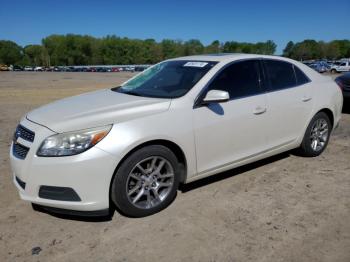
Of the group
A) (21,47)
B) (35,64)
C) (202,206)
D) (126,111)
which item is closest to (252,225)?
(202,206)

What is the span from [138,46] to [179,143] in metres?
147

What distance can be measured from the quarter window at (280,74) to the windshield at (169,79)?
2.94 ft

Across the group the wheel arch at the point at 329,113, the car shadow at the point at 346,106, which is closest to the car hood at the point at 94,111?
the wheel arch at the point at 329,113

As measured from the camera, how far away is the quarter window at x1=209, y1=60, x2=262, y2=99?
4.18 m

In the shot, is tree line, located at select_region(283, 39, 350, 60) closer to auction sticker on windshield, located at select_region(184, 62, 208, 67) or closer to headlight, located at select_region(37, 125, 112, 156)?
auction sticker on windshield, located at select_region(184, 62, 208, 67)

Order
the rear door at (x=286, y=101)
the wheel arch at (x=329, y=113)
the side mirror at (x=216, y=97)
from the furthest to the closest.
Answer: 1. the wheel arch at (x=329, y=113)
2. the rear door at (x=286, y=101)
3. the side mirror at (x=216, y=97)

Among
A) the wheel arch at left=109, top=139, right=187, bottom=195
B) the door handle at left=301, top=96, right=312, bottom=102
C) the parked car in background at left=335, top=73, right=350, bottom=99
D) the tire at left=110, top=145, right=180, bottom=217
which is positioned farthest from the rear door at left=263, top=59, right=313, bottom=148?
the parked car in background at left=335, top=73, right=350, bottom=99

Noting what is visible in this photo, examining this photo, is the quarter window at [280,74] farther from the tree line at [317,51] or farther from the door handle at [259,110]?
the tree line at [317,51]

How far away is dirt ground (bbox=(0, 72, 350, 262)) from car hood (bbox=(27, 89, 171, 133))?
1005 millimetres

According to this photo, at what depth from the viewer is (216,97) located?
3807 mm

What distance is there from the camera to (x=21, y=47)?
5659 inches

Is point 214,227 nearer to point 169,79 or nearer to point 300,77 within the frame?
point 169,79

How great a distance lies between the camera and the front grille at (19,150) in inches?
133

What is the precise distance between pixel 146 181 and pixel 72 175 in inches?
30.6
